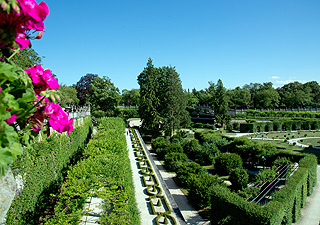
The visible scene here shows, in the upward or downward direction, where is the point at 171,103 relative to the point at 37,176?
upward

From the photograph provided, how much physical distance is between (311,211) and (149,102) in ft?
77.1

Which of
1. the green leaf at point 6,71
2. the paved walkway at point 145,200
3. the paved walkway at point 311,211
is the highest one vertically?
the green leaf at point 6,71

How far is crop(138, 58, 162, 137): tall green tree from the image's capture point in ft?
103

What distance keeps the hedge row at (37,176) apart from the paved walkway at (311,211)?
12.3 meters

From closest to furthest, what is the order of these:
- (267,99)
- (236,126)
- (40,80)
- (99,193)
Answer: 1. (40,80)
2. (99,193)
3. (236,126)
4. (267,99)

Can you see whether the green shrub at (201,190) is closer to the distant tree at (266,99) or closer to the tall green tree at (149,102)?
the tall green tree at (149,102)

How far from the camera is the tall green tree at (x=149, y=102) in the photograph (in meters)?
31.5

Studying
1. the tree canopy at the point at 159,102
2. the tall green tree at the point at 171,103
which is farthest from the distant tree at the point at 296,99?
the tree canopy at the point at 159,102

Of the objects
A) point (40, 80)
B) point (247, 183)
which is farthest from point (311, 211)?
point (40, 80)

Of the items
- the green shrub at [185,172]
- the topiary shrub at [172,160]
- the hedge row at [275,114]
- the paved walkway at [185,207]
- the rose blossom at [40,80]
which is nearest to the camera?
the rose blossom at [40,80]

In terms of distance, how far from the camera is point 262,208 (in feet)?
26.5

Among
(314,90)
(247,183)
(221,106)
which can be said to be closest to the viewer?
(247,183)

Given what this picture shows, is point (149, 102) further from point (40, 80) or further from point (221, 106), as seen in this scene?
point (40, 80)

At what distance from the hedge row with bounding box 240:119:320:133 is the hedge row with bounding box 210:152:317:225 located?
3039 centimetres
